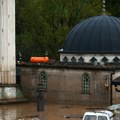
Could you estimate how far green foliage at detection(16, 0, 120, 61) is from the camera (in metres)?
56.9

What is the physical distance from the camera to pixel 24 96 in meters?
43.5

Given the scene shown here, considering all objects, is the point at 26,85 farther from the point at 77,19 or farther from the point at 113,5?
the point at 113,5

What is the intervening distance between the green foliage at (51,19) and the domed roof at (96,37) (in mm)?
11308

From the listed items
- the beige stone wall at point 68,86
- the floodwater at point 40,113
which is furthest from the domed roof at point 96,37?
the floodwater at point 40,113

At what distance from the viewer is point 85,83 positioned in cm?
4041

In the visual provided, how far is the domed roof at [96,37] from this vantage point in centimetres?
4278

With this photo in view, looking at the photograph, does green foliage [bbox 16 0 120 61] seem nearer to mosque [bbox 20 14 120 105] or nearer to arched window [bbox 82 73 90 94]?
mosque [bbox 20 14 120 105]

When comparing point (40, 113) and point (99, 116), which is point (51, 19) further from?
point (99, 116)

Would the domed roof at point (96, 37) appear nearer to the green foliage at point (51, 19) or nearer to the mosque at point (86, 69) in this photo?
the mosque at point (86, 69)

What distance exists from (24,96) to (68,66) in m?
4.67

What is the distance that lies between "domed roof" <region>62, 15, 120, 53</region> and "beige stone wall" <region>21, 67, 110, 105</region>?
2879 millimetres

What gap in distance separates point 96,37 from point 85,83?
4510mm

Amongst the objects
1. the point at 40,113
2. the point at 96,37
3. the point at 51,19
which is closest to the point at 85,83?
the point at 96,37

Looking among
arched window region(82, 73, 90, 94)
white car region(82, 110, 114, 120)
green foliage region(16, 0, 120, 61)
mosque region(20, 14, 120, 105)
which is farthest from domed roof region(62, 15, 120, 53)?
white car region(82, 110, 114, 120)
